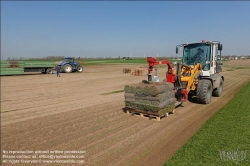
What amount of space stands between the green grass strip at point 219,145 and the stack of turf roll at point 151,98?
1.63 m

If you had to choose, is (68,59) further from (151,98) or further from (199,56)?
(151,98)

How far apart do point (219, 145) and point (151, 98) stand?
112 inches

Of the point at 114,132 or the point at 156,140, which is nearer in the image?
the point at 156,140

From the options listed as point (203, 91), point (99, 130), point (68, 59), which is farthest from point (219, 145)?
point (68, 59)

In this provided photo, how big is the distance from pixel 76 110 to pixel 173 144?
473 cm

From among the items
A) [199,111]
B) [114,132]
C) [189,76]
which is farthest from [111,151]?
[189,76]

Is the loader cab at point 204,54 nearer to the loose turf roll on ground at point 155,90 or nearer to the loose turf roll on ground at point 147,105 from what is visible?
the loose turf roll on ground at point 155,90

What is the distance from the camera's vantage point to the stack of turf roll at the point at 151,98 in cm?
679

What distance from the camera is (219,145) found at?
4.61 metres

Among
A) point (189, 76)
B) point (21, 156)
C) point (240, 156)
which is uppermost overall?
point (189, 76)

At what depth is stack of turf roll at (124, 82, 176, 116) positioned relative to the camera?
6.79 m

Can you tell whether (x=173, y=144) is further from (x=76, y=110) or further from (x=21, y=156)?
(x=76, y=110)

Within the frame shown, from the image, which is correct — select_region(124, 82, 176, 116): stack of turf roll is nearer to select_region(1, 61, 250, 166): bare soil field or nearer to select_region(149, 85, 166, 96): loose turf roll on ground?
select_region(149, 85, 166, 96): loose turf roll on ground

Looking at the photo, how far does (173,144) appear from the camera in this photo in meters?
5.02
